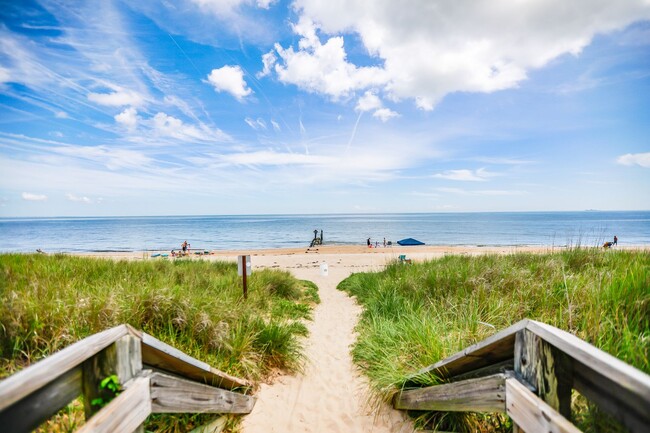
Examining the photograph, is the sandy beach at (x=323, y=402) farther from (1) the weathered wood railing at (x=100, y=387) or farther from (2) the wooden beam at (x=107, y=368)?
(2) the wooden beam at (x=107, y=368)

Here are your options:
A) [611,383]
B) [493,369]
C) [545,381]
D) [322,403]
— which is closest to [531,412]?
[545,381]

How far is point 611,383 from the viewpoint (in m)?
1.20

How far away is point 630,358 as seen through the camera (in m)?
2.03

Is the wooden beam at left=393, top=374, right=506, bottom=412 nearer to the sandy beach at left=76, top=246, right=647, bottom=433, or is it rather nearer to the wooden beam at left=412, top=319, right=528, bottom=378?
the wooden beam at left=412, top=319, right=528, bottom=378

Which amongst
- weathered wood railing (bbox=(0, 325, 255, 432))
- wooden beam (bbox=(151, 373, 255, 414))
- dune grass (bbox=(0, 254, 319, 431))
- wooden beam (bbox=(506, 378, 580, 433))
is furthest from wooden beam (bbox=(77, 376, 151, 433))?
wooden beam (bbox=(506, 378, 580, 433))

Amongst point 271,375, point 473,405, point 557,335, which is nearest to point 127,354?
point 557,335

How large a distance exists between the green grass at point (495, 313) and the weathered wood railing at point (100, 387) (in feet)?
7.50

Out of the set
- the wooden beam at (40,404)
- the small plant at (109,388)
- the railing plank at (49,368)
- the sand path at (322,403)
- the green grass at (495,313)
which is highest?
the railing plank at (49,368)

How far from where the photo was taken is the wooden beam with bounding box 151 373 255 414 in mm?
2041

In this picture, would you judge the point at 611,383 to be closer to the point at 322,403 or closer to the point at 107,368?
the point at 107,368

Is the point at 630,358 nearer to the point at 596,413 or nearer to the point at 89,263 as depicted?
the point at 596,413

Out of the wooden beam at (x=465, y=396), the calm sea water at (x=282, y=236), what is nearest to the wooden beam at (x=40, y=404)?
the wooden beam at (x=465, y=396)

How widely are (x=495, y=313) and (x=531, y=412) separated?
148 inches

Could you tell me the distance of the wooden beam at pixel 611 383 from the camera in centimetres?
104
